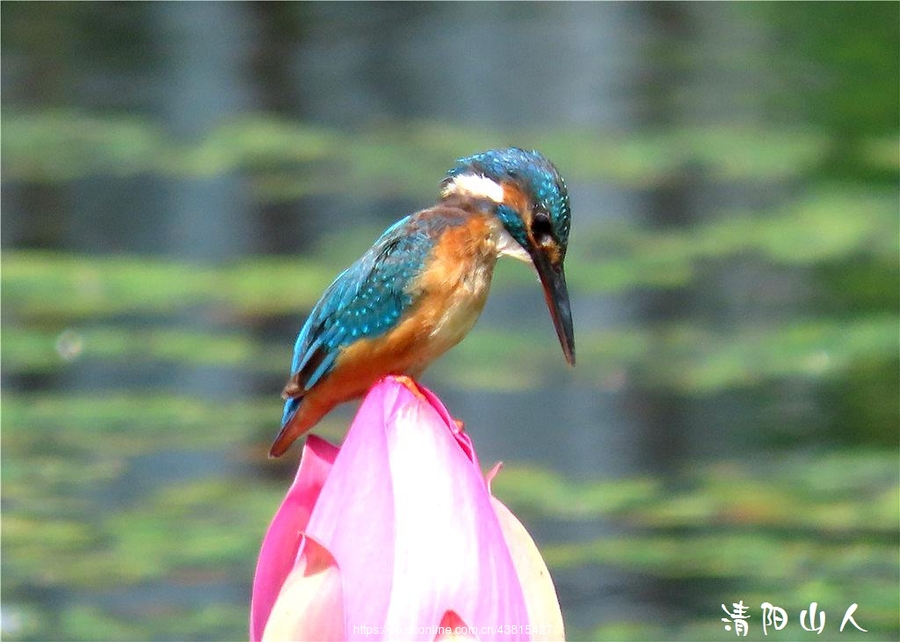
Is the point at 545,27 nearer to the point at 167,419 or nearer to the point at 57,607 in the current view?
the point at 167,419

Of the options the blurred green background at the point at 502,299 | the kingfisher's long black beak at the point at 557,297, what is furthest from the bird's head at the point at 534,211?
the blurred green background at the point at 502,299

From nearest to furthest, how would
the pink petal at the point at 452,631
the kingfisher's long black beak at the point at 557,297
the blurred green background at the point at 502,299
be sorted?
1. the pink petal at the point at 452,631
2. the kingfisher's long black beak at the point at 557,297
3. the blurred green background at the point at 502,299

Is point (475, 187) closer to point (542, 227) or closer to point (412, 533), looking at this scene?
point (542, 227)

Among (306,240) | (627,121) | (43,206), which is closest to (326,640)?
(306,240)

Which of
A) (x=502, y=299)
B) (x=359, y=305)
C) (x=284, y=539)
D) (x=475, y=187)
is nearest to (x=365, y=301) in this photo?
(x=359, y=305)

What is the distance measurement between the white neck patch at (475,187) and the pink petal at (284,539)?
699 mm

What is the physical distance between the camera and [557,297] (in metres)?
1.29

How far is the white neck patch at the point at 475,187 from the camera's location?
1459 millimetres

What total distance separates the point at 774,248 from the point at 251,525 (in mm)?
1586

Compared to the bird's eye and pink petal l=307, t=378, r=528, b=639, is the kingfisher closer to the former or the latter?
the bird's eye

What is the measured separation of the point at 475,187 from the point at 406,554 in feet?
2.78

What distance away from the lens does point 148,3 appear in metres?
5.77

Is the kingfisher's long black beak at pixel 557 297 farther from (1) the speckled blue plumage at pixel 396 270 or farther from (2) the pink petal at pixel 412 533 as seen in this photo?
(2) the pink petal at pixel 412 533

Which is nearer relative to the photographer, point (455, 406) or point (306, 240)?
point (455, 406)
